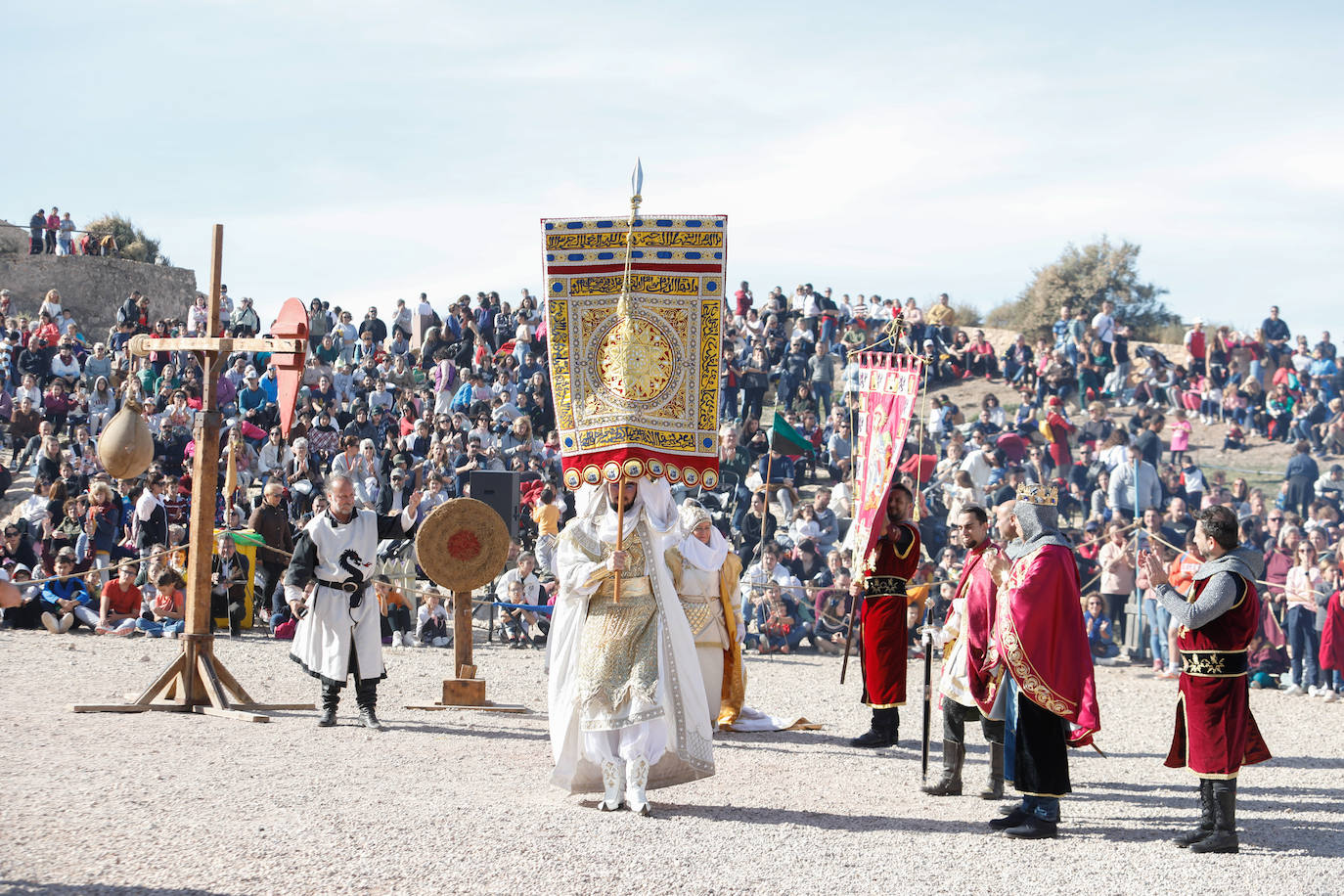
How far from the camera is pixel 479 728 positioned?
32.9 ft

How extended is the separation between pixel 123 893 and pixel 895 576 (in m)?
5.78

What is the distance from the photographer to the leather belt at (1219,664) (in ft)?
22.2

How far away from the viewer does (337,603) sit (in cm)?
969

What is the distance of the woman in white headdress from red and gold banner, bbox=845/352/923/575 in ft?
3.59

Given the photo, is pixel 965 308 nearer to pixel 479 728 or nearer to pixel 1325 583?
pixel 1325 583

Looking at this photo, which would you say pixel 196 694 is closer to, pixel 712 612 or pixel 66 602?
pixel 712 612

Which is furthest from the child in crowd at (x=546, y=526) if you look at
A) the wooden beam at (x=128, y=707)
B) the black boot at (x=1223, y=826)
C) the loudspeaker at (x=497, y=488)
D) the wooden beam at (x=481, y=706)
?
the black boot at (x=1223, y=826)

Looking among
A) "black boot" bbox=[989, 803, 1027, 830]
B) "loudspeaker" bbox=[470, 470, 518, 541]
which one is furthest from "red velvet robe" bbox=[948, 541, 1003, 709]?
"loudspeaker" bbox=[470, 470, 518, 541]

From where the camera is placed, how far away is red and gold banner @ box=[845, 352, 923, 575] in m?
9.59

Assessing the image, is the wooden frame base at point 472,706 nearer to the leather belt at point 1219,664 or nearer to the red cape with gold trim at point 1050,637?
the red cape with gold trim at point 1050,637

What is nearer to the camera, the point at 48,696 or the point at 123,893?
the point at 123,893

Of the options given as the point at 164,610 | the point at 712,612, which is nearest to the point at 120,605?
the point at 164,610

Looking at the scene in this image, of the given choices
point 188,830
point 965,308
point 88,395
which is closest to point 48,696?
point 188,830

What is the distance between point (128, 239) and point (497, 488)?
98.2 feet
